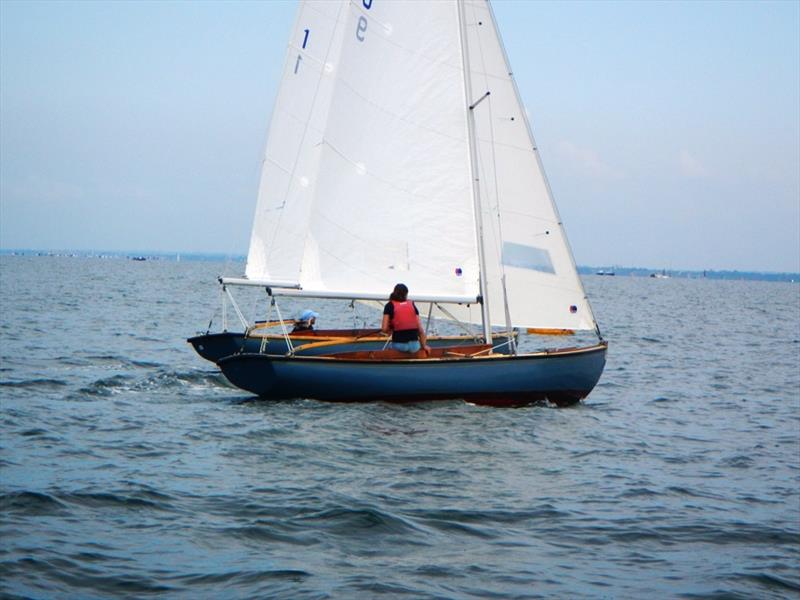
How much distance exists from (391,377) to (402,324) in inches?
35.1

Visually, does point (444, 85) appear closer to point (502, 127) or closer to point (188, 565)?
point (502, 127)

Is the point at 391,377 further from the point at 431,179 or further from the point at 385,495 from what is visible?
the point at 385,495

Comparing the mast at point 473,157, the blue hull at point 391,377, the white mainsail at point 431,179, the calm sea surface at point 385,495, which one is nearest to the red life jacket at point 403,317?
the blue hull at point 391,377

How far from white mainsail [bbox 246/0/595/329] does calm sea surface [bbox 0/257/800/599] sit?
7.99 feet

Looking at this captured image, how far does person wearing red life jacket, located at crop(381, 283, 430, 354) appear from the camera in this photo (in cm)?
1758

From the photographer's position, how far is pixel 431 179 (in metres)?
19.0

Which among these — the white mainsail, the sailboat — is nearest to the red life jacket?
the sailboat

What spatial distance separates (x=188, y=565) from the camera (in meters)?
8.88

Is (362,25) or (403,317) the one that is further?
(362,25)

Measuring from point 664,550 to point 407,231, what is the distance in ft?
32.5

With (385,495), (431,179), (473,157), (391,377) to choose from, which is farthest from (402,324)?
(385,495)

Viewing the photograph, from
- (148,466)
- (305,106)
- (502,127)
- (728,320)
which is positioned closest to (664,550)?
(148,466)

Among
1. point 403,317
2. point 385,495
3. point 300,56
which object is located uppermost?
point 300,56

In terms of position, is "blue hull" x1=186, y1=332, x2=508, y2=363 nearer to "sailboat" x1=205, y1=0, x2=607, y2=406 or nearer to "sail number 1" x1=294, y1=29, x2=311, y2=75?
"sailboat" x1=205, y1=0, x2=607, y2=406
